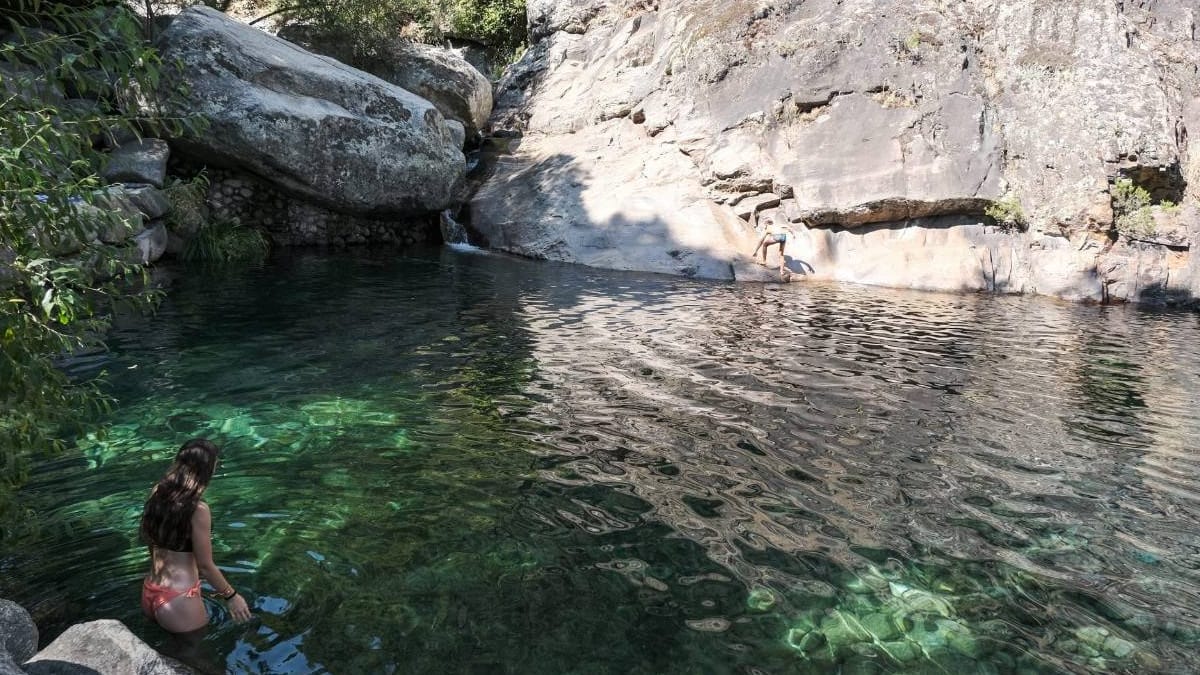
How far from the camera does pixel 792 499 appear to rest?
5852 mm

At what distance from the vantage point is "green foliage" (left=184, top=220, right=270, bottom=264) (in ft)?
55.4

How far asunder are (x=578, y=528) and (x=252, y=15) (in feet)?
93.9

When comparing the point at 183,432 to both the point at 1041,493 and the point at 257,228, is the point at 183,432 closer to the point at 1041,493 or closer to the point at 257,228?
the point at 1041,493

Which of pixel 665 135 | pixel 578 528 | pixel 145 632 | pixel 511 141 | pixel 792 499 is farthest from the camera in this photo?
pixel 511 141

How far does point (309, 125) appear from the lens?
17688 millimetres

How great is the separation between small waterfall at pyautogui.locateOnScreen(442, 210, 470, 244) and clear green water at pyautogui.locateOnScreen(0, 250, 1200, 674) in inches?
454

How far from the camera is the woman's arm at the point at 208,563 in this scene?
4059mm

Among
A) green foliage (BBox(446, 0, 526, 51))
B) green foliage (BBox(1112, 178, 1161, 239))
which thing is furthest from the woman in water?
green foliage (BBox(446, 0, 526, 51))

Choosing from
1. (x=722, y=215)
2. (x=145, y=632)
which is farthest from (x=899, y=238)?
(x=145, y=632)

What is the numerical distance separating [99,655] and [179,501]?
972 mm

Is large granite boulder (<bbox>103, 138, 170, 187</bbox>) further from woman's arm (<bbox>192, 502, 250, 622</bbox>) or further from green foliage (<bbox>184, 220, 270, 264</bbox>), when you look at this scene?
woman's arm (<bbox>192, 502, 250, 622</bbox>)

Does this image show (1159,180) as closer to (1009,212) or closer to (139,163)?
(1009,212)

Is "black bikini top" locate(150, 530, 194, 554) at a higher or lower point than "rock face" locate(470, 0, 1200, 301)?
lower

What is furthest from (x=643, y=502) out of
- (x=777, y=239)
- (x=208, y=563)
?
(x=777, y=239)
